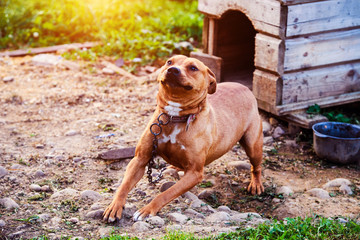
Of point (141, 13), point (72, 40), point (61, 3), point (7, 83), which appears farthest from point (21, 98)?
point (141, 13)

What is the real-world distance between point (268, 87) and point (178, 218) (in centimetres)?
272

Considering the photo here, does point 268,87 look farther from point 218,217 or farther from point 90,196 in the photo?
point 90,196

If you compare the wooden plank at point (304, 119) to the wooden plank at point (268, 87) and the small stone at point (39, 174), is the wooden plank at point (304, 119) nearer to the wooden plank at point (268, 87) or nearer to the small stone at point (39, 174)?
the wooden plank at point (268, 87)

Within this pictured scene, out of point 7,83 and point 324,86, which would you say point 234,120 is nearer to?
point 324,86

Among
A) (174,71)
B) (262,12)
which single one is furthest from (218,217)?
(262,12)

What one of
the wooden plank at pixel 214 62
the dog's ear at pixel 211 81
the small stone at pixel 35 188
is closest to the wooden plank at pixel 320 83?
the wooden plank at pixel 214 62

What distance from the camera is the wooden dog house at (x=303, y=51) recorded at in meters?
5.74

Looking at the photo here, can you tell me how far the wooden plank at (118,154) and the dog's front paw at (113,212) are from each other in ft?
4.18

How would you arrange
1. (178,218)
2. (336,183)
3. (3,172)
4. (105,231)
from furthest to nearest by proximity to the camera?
(336,183) → (3,172) → (178,218) → (105,231)

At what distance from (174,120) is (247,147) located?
1.18 meters

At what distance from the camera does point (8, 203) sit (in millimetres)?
3920

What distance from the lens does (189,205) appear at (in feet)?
13.9

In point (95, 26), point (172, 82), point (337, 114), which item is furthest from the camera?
point (95, 26)

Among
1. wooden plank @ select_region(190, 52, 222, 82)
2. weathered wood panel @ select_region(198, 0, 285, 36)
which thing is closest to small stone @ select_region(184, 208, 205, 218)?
weathered wood panel @ select_region(198, 0, 285, 36)
